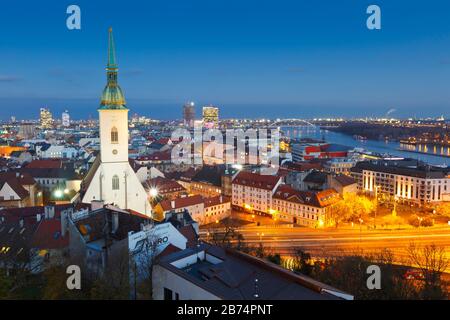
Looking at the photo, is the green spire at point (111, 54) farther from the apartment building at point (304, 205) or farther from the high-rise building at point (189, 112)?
the high-rise building at point (189, 112)

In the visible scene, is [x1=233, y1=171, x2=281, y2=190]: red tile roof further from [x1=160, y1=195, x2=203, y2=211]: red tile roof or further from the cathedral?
the cathedral

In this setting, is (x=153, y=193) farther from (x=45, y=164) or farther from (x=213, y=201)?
(x=45, y=164)

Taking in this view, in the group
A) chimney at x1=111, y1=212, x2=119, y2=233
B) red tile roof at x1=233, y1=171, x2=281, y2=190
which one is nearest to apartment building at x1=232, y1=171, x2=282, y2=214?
red tile roof at x1=233, y1=171, x2=281, y2=190

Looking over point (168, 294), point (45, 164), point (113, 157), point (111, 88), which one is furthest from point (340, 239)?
point (45, 164)

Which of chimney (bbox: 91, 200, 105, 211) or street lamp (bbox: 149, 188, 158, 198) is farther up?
chimney (bbox: 91, 200, 105, 211)

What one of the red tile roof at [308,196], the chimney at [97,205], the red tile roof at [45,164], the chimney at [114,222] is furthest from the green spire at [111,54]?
the red tile roof at [45,164]

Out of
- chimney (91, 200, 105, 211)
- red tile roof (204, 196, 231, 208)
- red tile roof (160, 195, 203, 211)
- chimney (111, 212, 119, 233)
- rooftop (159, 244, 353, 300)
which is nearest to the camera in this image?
rooftop (159, 244, 353, 300)
